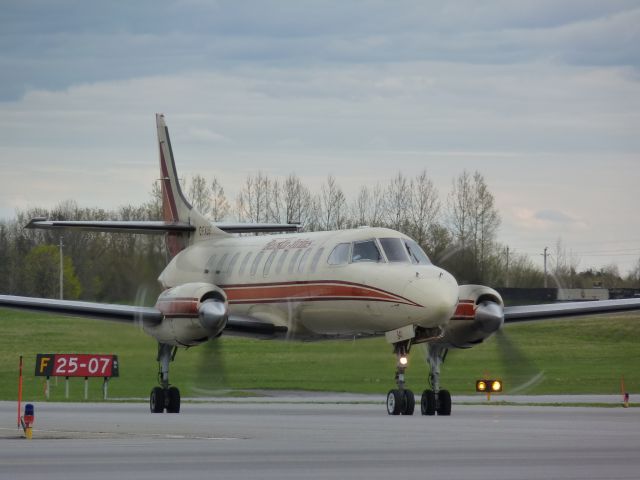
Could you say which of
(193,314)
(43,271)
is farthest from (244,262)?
(43,271)

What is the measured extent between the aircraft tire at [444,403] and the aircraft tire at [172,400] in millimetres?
6238

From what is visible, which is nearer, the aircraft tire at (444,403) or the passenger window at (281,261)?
the aircraft tire at (444,403)

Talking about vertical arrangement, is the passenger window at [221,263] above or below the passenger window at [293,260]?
above

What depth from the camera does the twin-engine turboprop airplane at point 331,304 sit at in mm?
26422

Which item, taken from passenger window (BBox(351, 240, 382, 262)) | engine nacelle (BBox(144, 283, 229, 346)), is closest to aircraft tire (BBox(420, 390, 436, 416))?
passenger window (BBox(351, 240, 382, 262))

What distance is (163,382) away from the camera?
2969cm

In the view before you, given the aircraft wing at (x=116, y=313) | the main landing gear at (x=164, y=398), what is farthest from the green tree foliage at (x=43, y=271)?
the main landing gear at (x=164, y=398)

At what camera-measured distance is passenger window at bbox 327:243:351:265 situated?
28.3 m

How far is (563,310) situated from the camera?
3030cm

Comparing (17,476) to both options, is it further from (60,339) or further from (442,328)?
(60,339)

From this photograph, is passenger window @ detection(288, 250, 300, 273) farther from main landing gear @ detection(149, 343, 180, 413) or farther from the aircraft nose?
the aircraft nose

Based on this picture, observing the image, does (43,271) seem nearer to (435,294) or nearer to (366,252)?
(366,252)

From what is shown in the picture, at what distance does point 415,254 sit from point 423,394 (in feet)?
10.1

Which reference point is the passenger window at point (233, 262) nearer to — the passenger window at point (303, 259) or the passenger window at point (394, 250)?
the passenger window at point (303, 259)
